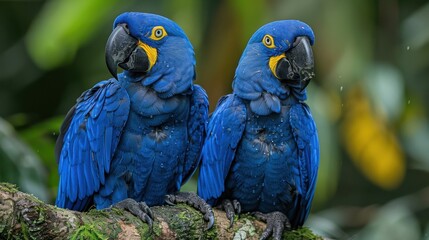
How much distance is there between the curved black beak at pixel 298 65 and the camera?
4012 mm

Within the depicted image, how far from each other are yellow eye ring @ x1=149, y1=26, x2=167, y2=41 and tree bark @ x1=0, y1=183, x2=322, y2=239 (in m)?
0.85

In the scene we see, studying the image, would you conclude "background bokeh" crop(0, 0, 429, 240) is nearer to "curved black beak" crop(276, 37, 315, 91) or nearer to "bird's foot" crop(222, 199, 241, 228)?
"bird's foot" crop(222, 199, 241, 228)

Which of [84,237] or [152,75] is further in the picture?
[152,75]

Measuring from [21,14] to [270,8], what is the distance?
330cm

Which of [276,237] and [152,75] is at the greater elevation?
[152,75]

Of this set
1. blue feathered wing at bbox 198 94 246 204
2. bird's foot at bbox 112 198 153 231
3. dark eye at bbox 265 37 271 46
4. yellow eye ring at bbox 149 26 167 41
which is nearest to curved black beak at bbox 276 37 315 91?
dark eye at bbox 265 37 271 46

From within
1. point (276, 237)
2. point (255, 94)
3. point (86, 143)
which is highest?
point (255, 94)

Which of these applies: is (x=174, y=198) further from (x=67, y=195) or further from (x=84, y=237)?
(x=84, y=237)

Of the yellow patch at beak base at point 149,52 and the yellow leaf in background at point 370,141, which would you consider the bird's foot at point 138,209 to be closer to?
the yellow patch at beak base at point 149,52

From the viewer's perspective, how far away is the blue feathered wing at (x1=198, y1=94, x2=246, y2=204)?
4145 millimetres

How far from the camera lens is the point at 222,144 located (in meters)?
4.17

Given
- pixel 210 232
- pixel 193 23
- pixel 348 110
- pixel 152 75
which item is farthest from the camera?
pixel 348 110

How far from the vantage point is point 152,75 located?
4.05 m

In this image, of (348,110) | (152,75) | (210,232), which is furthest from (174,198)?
(348,110)
